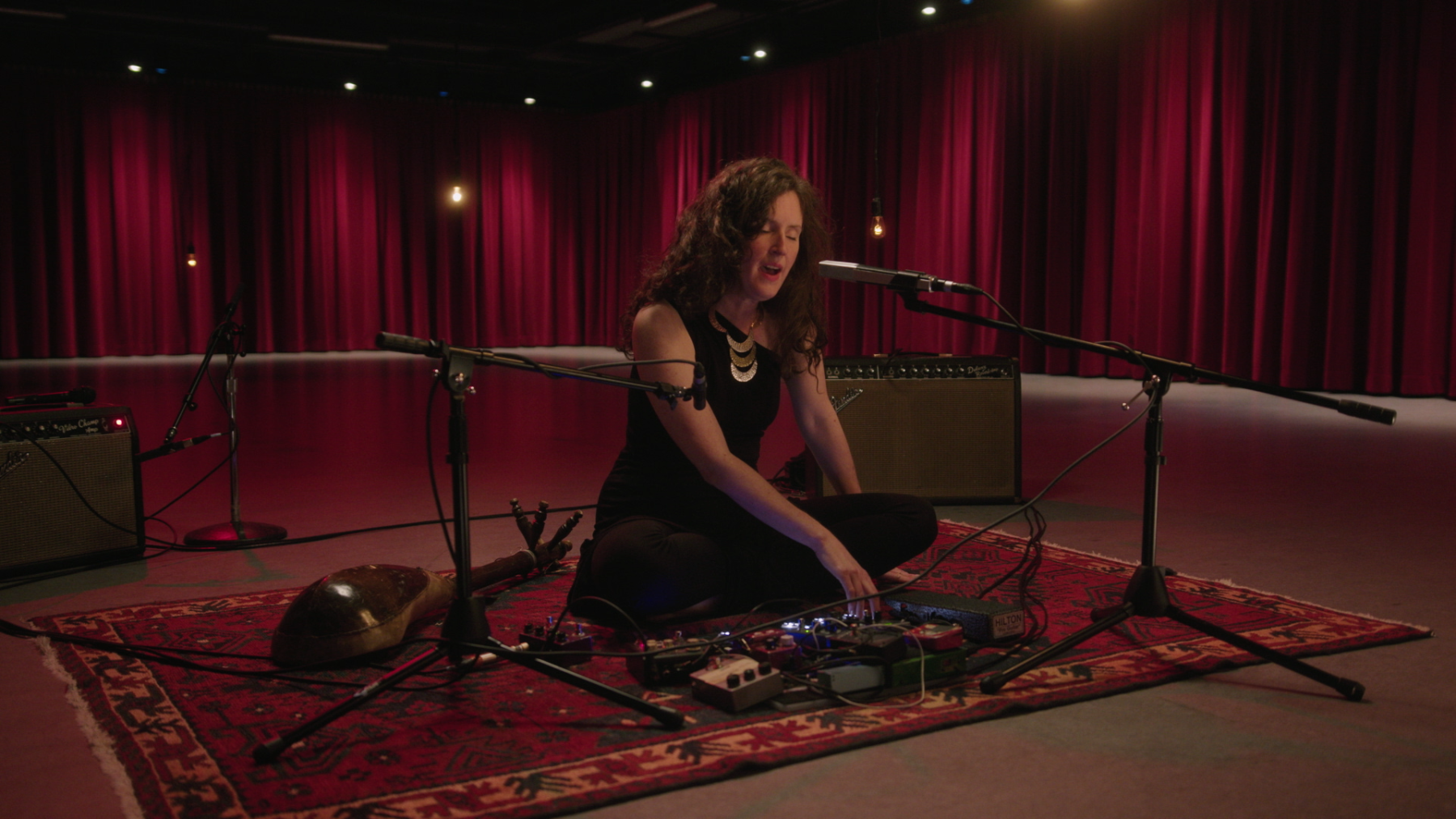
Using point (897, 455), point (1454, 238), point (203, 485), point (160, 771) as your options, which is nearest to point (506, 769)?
point (160, 771)

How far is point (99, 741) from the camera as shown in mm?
1807

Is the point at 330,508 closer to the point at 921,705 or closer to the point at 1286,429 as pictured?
the point at 921,705

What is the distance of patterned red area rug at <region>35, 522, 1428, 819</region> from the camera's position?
1.60m

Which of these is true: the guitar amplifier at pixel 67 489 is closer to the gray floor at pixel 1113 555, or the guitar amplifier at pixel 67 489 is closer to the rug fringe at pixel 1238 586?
the gray floor at pixel 1113 555

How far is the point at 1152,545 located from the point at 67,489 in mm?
2700

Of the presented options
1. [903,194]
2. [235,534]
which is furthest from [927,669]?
[903,194]

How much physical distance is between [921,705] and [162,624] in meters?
1.66

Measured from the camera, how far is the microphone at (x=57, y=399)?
122 inches

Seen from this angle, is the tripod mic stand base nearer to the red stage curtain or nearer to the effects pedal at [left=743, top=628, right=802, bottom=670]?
the effects pedal at [left=743, top=628, right=802, bottom=670]

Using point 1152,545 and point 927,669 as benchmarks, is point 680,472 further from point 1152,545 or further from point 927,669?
point 1152,545

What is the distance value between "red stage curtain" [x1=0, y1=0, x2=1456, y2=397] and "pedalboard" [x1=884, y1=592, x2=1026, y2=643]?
20.3ft

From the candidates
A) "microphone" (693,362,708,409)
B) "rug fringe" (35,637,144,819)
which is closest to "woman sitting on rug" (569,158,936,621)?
"microphone" (693,362,708,409)

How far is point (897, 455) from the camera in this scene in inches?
153

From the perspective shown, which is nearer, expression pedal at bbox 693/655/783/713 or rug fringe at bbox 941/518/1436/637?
expression pedal at bbox 693/655/783/713
